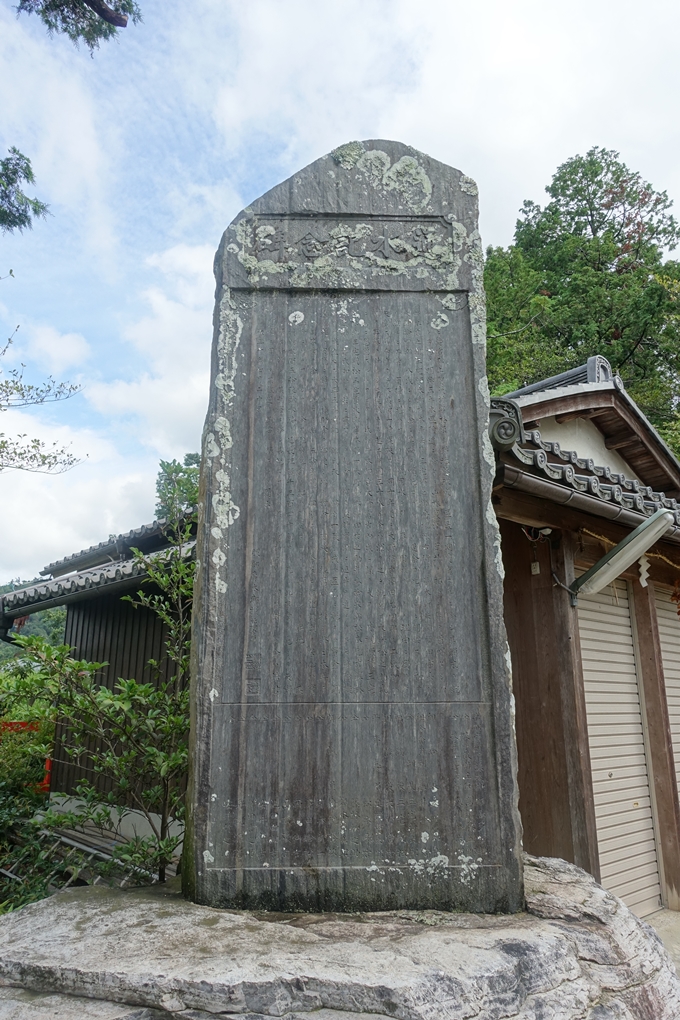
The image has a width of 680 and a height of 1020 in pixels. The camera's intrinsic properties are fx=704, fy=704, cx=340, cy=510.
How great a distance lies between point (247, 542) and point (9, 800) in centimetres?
649

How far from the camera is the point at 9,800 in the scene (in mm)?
8172

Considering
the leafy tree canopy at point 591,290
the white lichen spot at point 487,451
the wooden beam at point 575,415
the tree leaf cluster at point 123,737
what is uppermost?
the leafy tree canopy at point 591,290

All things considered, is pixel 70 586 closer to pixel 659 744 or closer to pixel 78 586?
pixel 78 586

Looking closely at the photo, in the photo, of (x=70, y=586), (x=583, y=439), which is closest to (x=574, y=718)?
(x=583, y=439)

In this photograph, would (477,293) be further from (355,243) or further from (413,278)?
(355,243)

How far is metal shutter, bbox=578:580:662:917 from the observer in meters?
6.02

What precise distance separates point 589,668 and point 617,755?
2.79ft

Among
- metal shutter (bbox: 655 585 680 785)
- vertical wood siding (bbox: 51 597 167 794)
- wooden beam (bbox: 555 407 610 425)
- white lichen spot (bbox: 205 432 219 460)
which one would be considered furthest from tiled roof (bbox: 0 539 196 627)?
metal shutter (bbox: 655 585 680 785)

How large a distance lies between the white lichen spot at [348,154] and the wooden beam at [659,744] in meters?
5.05

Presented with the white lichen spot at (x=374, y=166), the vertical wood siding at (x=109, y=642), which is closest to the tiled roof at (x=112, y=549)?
the vertical wood siding at (x=109, y=642)

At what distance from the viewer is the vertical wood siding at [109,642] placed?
7.47 meters

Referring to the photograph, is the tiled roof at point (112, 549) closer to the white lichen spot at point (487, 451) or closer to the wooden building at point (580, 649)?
the wooden building at point (580, 649)

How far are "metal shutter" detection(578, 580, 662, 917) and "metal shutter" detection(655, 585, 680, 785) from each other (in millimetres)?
787

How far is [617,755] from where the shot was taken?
636cm
